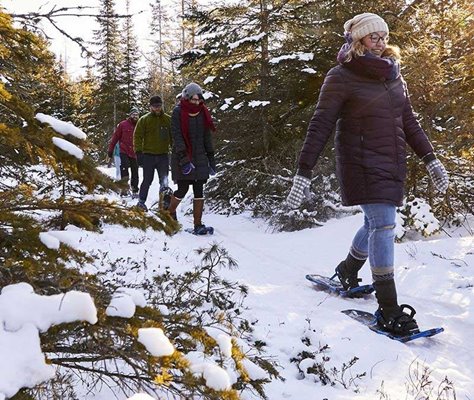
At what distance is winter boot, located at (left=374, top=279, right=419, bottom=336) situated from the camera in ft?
12.6

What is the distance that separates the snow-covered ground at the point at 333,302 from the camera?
3.17m

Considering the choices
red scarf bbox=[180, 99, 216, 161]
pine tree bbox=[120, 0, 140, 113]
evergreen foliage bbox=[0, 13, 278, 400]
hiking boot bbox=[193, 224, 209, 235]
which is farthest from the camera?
pine tree bbox=[120, 0, 140, 113]

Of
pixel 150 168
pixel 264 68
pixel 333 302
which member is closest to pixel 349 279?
A: pixel 333 302

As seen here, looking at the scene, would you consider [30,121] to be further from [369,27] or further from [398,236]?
[398,236]

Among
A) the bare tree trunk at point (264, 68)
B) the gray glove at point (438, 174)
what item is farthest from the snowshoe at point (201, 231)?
the gray glove at point (438, 174)

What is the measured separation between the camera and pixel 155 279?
4277 millimetres

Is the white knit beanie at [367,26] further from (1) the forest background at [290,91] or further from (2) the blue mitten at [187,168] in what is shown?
(2) the blue mitten at [187,168]

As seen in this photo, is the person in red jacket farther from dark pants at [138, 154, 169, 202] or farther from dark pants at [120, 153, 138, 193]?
dark pants at [138, 154, 169, 202]

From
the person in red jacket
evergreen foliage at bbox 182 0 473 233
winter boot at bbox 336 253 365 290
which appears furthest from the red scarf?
the person in red jacket

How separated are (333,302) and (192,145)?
432 cm

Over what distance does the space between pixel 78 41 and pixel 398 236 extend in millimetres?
6076

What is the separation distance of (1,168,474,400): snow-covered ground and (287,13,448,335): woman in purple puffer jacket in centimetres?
47

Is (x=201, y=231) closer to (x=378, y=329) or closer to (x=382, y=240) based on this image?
(x=382, y=240)

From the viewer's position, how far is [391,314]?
398 cm
